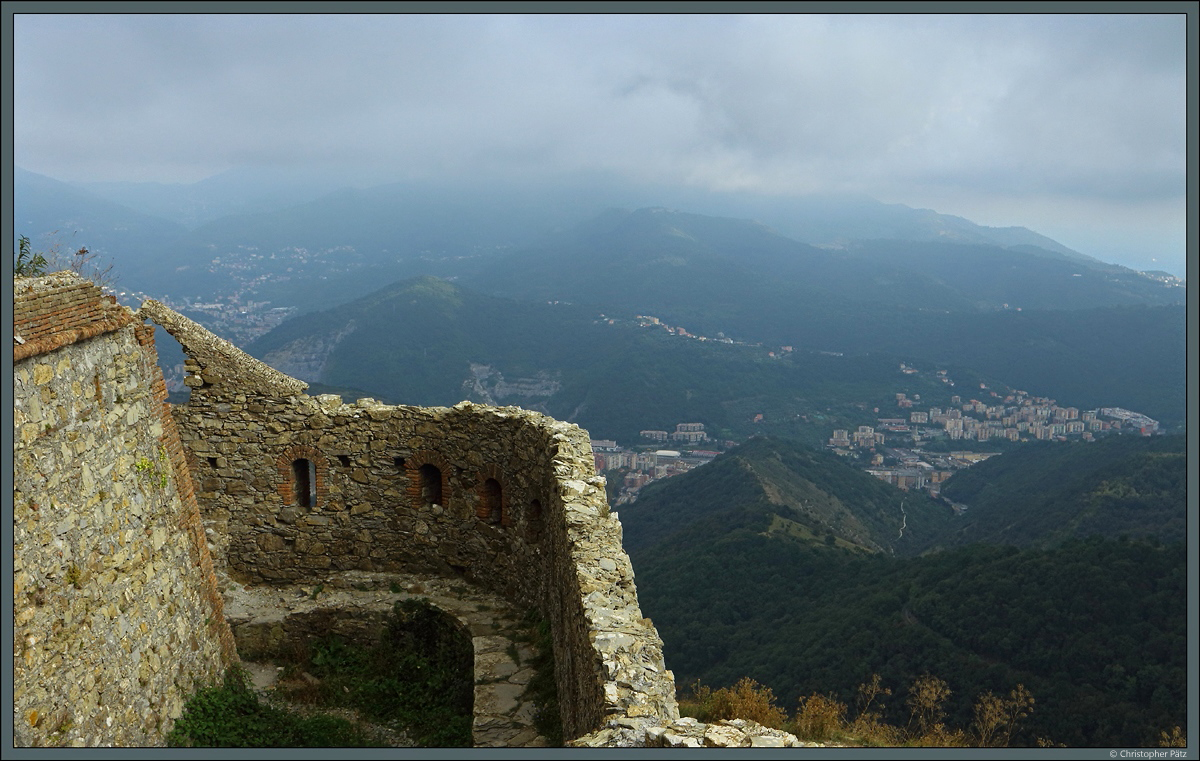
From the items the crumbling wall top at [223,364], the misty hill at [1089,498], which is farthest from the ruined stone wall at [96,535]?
the misty hill at [1089,498]

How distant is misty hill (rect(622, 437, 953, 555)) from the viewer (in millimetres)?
43156

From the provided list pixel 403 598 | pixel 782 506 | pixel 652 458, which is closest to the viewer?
pixel 403 598

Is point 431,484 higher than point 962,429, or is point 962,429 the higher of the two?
point 431,484

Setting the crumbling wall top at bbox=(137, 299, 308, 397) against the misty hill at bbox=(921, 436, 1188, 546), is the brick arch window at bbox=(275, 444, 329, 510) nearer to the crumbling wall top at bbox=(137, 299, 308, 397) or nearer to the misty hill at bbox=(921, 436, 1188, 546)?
the crumbling wall top at bbox=(137, 299, 308, 397)

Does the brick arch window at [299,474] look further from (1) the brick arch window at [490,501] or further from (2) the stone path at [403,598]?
(1) the brick arch window at [490,501]

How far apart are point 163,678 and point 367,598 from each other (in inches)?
→ 139

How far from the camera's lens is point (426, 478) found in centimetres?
1051

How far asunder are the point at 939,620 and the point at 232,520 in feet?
86.9

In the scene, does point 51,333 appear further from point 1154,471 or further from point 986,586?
point 1154,471

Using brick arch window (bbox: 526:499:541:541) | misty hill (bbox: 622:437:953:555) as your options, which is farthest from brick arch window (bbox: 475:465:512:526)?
misty hill (bbox: 622:437:953:555)

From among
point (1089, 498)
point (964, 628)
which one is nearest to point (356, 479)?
Result: point (964, 628)

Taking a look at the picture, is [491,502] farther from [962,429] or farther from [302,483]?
[962,429]

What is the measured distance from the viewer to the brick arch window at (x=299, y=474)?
10125 mm

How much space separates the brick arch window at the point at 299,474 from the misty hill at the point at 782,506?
31.3 meters
